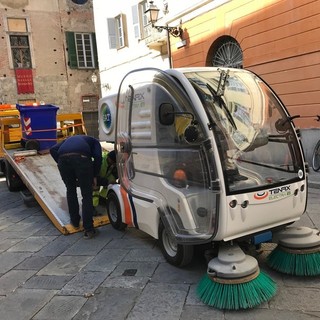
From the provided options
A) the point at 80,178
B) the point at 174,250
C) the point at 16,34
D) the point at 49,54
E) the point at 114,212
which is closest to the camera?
the point at 174,250

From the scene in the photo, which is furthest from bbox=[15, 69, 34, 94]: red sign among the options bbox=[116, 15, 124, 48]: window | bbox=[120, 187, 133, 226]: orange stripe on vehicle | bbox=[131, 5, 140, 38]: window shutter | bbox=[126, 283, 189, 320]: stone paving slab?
bbox=[126, 283, 189, 320]: stone paving slab

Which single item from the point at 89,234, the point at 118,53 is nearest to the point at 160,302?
the point at 89,234

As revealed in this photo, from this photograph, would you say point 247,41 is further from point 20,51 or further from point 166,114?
point 20,51

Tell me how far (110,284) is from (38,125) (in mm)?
5376

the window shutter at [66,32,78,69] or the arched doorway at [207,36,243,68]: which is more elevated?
the window shutter at [66,32,78,69]

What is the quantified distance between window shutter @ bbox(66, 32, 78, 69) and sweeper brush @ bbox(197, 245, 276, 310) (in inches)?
862

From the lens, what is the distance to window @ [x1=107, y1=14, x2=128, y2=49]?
15047 mm

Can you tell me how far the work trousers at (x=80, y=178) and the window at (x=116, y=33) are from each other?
447 inches

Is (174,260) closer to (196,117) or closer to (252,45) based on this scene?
(196,117)

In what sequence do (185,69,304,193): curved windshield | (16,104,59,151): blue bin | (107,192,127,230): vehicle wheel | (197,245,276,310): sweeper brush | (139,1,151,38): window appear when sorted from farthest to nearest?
1. (139,1,151,38): window
2. (16,104,59,151): blue bin
3. (107,192,127,230): vehicle wheel
4. (185,69,304,193): curved windshield
5. (197,245,276,310): sweeper brush

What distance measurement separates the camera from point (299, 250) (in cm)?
321

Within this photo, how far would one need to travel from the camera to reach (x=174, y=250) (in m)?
3.68

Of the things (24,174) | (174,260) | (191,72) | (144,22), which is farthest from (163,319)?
(144,22)

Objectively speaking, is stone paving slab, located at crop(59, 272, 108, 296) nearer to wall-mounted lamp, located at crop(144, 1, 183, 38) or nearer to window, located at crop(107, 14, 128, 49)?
wall-mounted lamp, located at crop(144, 1, 183, 38)
